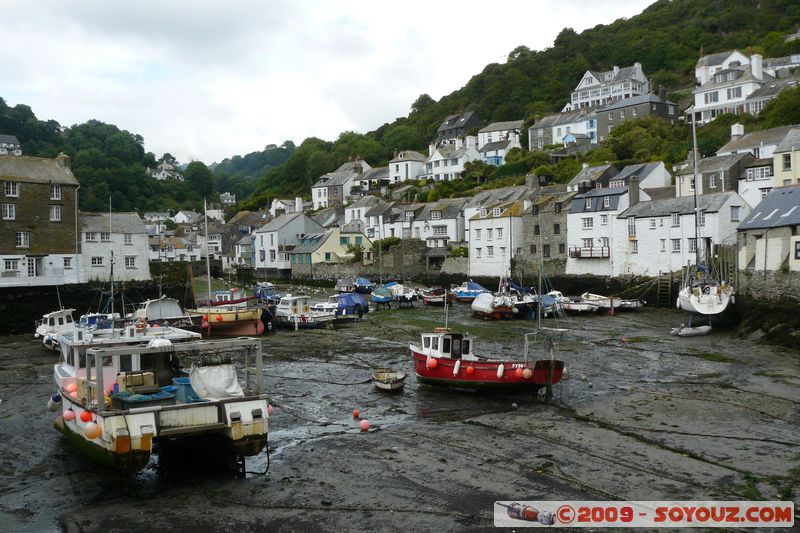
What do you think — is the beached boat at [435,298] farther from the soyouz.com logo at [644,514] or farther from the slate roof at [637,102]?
the slate roof at [637,102]

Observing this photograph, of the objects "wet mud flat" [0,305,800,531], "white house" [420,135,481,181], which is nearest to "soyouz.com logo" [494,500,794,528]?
"wet mud flat" [0,305,800,531]

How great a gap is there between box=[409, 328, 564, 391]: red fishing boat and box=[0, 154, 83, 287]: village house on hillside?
114 ft

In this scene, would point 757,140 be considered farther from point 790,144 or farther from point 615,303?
point 615,303

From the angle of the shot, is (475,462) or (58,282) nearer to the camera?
(475,462)

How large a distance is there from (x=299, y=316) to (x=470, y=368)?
67.9 ft

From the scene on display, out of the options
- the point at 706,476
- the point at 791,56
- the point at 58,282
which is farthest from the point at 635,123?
the point at 706,476

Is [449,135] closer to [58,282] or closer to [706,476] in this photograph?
[58,282]

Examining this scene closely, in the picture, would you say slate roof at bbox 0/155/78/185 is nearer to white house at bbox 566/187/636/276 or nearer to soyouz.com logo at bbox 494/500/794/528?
white house at bbox 566/187/636/276

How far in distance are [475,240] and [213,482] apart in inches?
2102

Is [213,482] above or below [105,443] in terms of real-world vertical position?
below

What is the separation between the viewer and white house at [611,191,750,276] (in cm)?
4712

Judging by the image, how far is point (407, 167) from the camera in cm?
10706

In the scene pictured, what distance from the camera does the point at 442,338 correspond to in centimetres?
2348

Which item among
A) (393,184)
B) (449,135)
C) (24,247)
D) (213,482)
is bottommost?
(213,482)
